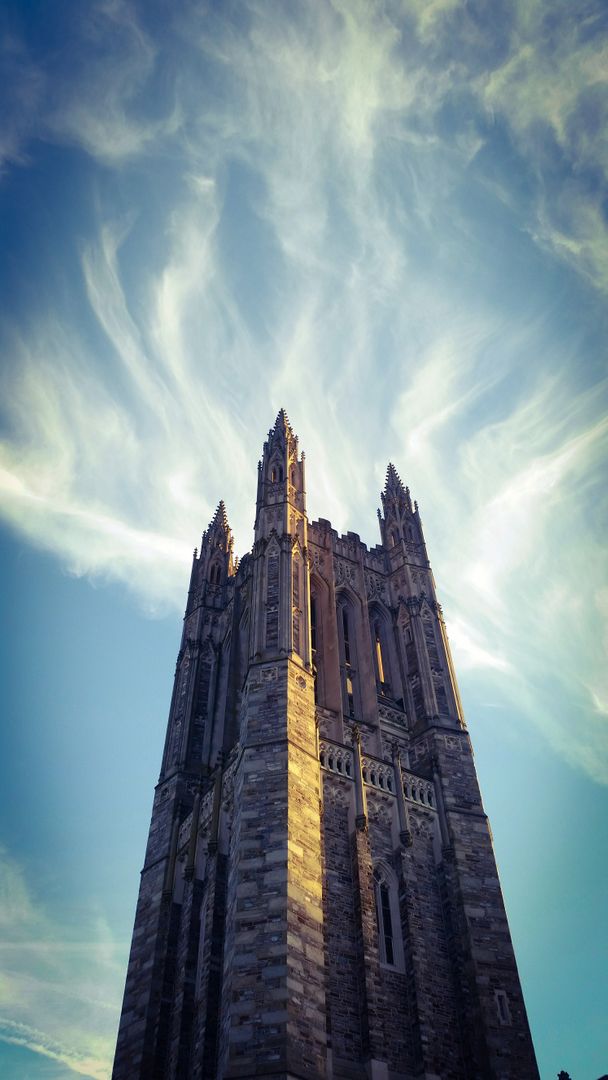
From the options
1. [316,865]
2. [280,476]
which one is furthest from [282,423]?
[316,865]

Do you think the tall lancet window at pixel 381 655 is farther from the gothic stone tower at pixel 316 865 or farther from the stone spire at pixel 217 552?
the stone spire at pixel 217 552

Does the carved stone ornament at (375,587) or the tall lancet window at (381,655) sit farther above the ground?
the carved stone ornament at (375,587)

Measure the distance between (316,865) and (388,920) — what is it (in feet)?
12.9

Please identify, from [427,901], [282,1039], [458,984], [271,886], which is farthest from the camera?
[427,901]

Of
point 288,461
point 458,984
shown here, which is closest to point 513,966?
point 458,984

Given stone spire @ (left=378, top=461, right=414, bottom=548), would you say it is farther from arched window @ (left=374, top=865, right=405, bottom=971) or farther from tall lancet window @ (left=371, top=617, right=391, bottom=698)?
arched window @ (left=374, top=865, right=405, bottom=971)

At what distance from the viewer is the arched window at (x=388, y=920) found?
23281mm

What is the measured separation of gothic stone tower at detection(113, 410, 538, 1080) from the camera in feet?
65.8

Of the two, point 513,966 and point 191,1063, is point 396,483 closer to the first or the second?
point 513,966

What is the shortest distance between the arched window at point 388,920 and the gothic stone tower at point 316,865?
61 millimetres

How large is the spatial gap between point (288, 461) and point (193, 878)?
64.3ft

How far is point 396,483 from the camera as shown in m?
45.7

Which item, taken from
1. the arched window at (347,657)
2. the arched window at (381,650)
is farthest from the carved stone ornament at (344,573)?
the arched window at (381,650)

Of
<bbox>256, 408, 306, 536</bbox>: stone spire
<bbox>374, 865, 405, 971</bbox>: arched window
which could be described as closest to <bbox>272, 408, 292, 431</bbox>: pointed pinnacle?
<bbox>256, 408, 306, 536</bbox>: stone spire
